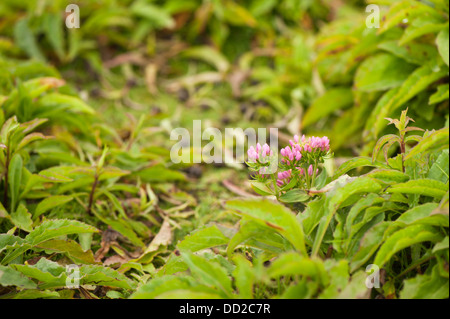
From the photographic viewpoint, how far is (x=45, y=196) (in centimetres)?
223

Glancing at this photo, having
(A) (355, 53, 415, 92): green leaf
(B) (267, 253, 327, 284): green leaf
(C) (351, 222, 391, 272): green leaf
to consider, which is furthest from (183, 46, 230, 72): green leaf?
(B) (267, 253, 327, 284): green leaf

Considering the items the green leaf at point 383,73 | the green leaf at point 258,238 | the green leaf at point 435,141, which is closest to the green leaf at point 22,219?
the green leaf at point 258,238

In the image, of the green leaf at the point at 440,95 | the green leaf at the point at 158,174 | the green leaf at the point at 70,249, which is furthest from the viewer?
the green leaf at the point at 158,174

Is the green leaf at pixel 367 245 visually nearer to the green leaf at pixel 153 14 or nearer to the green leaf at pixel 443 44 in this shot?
the green leaf at pixel 443 44

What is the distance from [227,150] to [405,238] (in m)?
1.76

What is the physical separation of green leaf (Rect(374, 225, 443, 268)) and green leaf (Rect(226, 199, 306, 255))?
252mm

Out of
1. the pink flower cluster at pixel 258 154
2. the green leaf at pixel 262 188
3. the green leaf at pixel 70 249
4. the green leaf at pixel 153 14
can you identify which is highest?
the green leaf at pixel 153 14

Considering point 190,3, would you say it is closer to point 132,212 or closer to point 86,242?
point 132,212

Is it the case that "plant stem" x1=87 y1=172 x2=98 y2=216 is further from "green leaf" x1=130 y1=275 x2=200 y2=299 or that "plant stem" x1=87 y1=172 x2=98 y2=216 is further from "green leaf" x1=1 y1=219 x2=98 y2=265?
"green leaf" x1=130 y1=275 x2=200 y2=299

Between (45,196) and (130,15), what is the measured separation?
250 cm

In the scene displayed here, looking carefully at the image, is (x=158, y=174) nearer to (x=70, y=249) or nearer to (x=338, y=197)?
(x=70, y=249)

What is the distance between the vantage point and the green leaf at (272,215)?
146cm

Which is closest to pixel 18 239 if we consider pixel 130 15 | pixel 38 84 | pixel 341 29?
pixel 38 84

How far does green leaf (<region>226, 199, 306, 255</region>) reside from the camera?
1.46 metres
